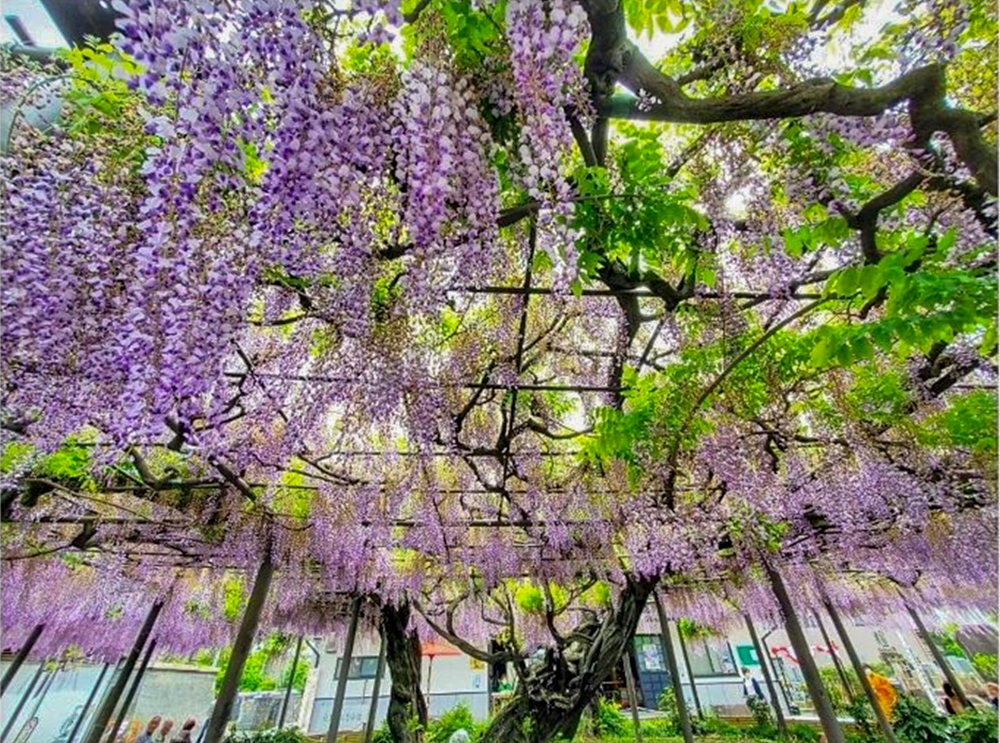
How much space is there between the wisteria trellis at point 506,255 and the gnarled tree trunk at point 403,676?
2662 millimetres

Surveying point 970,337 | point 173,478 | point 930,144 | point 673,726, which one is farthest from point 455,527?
point 673,726

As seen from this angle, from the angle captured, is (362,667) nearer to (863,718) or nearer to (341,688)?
(341,688)

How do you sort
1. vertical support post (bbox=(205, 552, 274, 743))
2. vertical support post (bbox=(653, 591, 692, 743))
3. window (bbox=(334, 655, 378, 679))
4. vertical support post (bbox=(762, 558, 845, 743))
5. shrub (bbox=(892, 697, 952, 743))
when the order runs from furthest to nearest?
window (bbox=(334, 655, 378, 679))
shrub (bbox=(892, 697, 952, 743))
vertical support post (bbox=(653, 591, 692, 743))
vertical support post (bbox=(762, 558, 845, 743))
vertical support post (bbox=(205, 552, 274, 743))

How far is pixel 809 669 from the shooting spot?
592 centimetres

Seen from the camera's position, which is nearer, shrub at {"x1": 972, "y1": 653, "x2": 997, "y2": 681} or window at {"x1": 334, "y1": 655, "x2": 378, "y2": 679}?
shrub at {"x1": 972, "y1": 653, "x2": 997, "y2": 681}

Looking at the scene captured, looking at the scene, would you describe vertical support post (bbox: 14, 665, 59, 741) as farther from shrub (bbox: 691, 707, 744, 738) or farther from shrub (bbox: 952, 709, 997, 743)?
shrub (bbox: 952, 709, 997, 743)

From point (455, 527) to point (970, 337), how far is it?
17.1 feet

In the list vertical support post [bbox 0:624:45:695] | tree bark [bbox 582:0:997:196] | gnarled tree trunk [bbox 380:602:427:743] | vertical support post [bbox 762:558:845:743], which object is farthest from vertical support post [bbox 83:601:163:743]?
tree bark [bbox 582:0:997:196]

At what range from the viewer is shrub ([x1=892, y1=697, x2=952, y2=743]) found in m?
8.21

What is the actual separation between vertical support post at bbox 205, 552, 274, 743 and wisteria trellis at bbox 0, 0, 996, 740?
1.02 metres

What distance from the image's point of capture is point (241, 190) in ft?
6.36

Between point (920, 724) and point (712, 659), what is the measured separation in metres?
11.1

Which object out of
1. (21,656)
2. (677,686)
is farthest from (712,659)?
(21,656)

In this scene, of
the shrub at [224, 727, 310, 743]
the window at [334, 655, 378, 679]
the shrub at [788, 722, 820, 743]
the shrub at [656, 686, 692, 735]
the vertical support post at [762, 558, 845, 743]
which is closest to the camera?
the vertical support post at [762, 558, 845, 743]
